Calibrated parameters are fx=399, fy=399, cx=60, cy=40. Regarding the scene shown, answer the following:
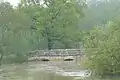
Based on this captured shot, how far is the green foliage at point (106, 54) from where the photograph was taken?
27625mm

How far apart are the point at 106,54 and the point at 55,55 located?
21745mm

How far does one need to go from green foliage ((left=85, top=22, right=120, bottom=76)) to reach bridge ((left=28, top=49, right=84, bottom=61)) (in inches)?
735

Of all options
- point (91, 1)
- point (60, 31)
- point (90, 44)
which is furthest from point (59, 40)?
point (91, 1)

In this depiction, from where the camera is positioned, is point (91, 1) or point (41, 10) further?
point (91, 1)

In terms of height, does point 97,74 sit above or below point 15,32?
below

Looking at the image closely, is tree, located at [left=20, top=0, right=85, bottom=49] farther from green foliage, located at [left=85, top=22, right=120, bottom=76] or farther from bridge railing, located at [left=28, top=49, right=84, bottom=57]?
green foliage, located at [left=85, top=22, right=120, bottom=76]

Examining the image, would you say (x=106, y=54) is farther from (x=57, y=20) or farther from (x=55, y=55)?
(x=57, y=20)

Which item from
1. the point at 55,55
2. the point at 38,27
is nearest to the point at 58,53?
the point at 55,55

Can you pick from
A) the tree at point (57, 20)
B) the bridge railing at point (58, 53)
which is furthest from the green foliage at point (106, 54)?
the tree at point (57, 20)

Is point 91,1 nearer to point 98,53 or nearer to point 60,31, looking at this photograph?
point 60,31

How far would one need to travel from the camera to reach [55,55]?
49250 mm

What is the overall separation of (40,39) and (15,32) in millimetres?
7626

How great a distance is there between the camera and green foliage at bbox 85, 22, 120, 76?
27.6 meters

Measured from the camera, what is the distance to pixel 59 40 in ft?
182
